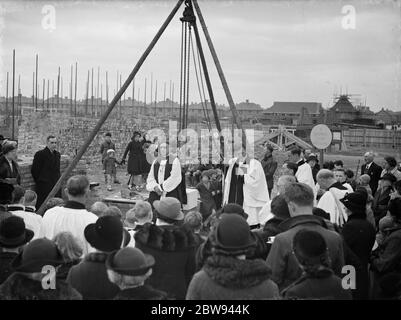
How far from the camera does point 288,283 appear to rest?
116 inches

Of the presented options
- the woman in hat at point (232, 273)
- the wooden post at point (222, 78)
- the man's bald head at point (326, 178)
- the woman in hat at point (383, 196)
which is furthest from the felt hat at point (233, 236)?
the woman in hat at point (383, 196)

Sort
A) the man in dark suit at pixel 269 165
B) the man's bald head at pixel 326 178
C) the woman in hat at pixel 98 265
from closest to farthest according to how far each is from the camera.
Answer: the woman in hat at pixel 98 265, the man's bald head at pixel 326 178, the man in dark suit at pixel 269 165

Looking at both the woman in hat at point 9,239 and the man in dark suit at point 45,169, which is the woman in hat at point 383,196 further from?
the man in dark suit at point 45,169

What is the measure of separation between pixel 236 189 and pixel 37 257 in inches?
168

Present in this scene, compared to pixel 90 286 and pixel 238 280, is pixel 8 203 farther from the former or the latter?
pixel 238 280

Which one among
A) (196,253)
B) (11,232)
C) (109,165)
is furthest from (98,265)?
(109,165)

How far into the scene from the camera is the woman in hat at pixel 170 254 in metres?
3.13

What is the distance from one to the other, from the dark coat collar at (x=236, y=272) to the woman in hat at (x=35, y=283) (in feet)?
2.61

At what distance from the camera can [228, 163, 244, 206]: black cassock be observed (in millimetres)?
6637

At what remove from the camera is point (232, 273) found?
93.7 inches

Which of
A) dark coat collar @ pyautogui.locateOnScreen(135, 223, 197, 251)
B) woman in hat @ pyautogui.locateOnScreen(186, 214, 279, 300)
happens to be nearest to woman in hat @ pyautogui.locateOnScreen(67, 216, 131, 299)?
dark coat collar @ pyautogui.locateOnScreen(135, 223, 197, 251)

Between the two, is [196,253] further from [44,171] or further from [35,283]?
[44,171]

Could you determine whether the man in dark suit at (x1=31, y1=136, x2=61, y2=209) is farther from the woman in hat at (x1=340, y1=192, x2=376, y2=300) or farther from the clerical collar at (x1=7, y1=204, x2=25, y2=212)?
the woman in hat at (x1=340, y1=192, x2=376, y2=300)
